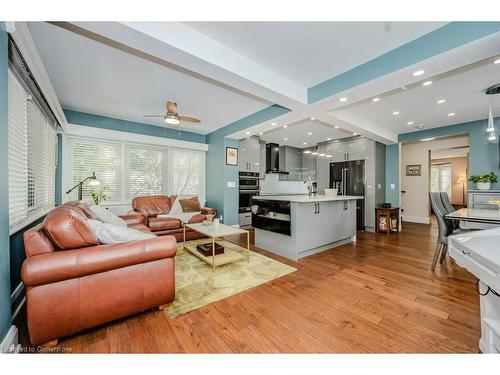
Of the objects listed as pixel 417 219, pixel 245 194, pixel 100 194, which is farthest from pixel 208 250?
pixel 417 219

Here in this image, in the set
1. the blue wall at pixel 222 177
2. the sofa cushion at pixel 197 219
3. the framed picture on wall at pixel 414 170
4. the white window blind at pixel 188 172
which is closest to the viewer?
the sofa cushion at pixel 197 219

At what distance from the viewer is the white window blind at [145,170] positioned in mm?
4661

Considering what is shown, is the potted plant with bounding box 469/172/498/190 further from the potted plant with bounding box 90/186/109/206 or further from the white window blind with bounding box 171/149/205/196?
the potted plant with bounding box 90/186/109/206

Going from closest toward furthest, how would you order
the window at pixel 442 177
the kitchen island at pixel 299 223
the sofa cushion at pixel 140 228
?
1. the kitchen island at pixel 299 223
2. the sofa cushion at pixel 140 228
3. the window at pixel 442 177

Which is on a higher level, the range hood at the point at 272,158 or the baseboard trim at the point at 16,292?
the range hood at the point at 272,158

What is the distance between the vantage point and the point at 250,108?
391 centimetres

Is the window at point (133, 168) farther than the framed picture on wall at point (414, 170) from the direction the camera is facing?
No

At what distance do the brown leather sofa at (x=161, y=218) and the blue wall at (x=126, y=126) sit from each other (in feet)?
5.08

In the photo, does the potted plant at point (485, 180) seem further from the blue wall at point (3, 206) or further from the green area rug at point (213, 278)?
the blue wall at point (3, 206)

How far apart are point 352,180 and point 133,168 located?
5.58 meters

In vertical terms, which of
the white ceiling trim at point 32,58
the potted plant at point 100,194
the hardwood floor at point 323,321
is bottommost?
the hardwood floor at point 323,321

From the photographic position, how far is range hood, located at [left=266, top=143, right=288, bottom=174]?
21.2ft

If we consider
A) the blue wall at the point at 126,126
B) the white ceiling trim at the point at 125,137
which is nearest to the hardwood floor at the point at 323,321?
the white ceiling trim at the point at 125,137
